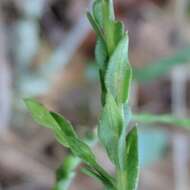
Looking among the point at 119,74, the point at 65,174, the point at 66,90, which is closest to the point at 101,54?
the point at 119,74

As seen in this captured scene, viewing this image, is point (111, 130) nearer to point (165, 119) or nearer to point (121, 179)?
point (121, 179)

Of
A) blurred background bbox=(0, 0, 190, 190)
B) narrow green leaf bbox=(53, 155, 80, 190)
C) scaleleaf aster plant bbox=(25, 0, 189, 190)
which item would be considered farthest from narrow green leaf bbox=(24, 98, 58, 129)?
blurred background bbox=(0, 0, 190, 190)

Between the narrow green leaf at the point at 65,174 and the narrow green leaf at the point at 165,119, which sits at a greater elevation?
the narrow green leaf at the point at 165,119

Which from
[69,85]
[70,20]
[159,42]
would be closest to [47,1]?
[70,20]

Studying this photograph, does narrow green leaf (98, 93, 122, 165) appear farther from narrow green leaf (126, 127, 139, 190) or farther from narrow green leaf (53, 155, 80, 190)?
narrow green leaf (53, 155, 80, 190)

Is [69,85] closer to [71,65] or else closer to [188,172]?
[71,65]

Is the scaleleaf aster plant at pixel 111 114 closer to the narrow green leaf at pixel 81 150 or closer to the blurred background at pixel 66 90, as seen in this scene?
the narrow green leaf at pixel 81 150

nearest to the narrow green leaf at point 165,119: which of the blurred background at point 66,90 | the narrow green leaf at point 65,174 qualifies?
the narrow green leaf at point 65,174
